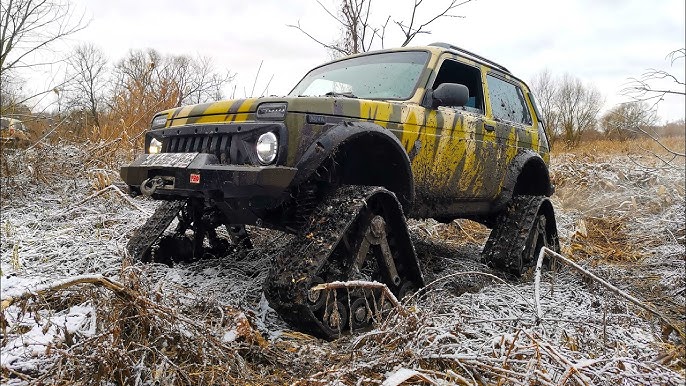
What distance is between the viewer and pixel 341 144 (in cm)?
324

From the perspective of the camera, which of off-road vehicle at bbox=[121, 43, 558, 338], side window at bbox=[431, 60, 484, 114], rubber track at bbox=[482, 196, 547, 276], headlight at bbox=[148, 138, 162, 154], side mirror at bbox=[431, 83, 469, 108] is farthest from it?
rubber track at bbox=[482, 196, 547, 276]

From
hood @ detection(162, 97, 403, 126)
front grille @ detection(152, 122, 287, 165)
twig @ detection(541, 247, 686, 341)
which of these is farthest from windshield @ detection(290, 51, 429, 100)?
twig @ detection(541, 247, 686, 341)

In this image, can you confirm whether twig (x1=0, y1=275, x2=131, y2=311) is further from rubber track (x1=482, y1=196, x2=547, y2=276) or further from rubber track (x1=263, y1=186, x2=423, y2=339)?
rubber track (x1=482, y1=196, x2=547, y2=276)

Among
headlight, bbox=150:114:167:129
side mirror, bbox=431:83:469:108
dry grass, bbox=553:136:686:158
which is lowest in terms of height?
dry grass, bbox=553:136:686:158

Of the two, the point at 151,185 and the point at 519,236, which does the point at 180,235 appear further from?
the point at 519,236

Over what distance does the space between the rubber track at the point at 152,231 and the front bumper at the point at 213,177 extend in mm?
771

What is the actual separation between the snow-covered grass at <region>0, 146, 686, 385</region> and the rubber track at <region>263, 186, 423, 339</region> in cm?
14

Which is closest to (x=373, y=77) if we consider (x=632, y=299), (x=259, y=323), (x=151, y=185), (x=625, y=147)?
(x=151, y=185)

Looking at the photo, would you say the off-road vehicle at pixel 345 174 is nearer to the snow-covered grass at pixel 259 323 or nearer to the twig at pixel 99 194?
the snow-covered grass at pixel 259 323

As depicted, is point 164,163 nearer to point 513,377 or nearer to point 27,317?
point 27,317

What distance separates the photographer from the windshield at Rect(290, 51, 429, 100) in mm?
4160

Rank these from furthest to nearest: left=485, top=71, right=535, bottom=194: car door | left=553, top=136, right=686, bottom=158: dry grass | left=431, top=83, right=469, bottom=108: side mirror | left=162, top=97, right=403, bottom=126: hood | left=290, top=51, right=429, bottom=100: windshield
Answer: left=553, top=136, right=686, bottom=158: dry grass, left=485, top=71, right=535, bottom=194: car door, left=290, top=51, right=429, bottom=100: windshield, left=431, top=83, right=469, bottom=108: side mirror, left=162, top=97, right=403, bottom=126: hood

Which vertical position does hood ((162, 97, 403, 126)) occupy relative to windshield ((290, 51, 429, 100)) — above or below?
below

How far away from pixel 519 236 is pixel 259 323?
120 inches
